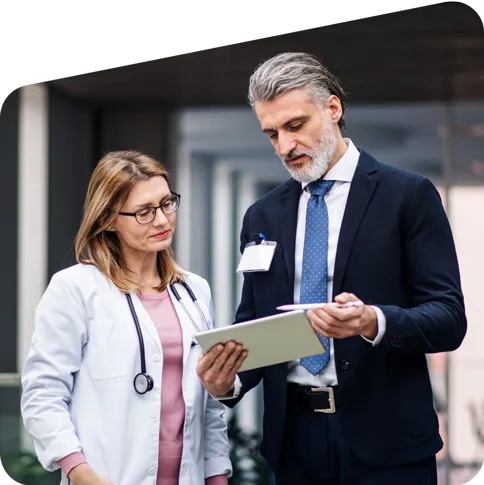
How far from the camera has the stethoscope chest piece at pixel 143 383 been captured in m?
2.36

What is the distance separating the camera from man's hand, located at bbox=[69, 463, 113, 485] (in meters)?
2.31

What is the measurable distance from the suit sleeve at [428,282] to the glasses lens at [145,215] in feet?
2.08

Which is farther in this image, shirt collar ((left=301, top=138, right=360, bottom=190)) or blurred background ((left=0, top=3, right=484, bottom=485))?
blurred background ((left=0, top=3, right=484, bottom=485))

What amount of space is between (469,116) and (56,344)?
6.99ft

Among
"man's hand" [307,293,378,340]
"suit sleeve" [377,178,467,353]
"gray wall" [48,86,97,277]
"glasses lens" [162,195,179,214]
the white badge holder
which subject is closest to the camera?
"man's hand" [307,293,378,340]

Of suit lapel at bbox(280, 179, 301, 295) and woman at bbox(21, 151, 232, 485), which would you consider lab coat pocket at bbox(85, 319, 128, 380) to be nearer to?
woman at bbox(21, 151, 232, 485)

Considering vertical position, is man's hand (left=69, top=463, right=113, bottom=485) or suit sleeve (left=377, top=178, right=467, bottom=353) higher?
suit sleeve (left=377, top=178, right=467, bottom=353)

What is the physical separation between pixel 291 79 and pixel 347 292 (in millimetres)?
530

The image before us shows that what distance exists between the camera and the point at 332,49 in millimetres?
3955

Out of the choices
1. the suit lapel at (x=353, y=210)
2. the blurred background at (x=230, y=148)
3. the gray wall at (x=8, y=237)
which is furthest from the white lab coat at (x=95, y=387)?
the gray wall at (x=8, y=237)

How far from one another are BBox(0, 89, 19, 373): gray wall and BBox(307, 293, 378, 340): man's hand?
2718 mm

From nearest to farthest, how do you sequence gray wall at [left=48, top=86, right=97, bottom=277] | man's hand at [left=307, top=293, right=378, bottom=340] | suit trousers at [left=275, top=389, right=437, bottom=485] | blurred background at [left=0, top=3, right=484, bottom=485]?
man's hand at [left=307, top=293, right=378, bottom=340]
suit trousers at [left=275, top=389, right=437, bottom=485]
blurred background at [left=0, top=3, right=484, bottom=485]
gray wall at [left=48, top=86, right=97, bottom=277]

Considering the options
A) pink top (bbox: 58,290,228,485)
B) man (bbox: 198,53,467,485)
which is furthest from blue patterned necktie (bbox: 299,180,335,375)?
pink top (bbox: 58,290,228,485)

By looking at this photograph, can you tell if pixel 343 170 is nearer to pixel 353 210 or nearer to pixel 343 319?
pixel 353 210
